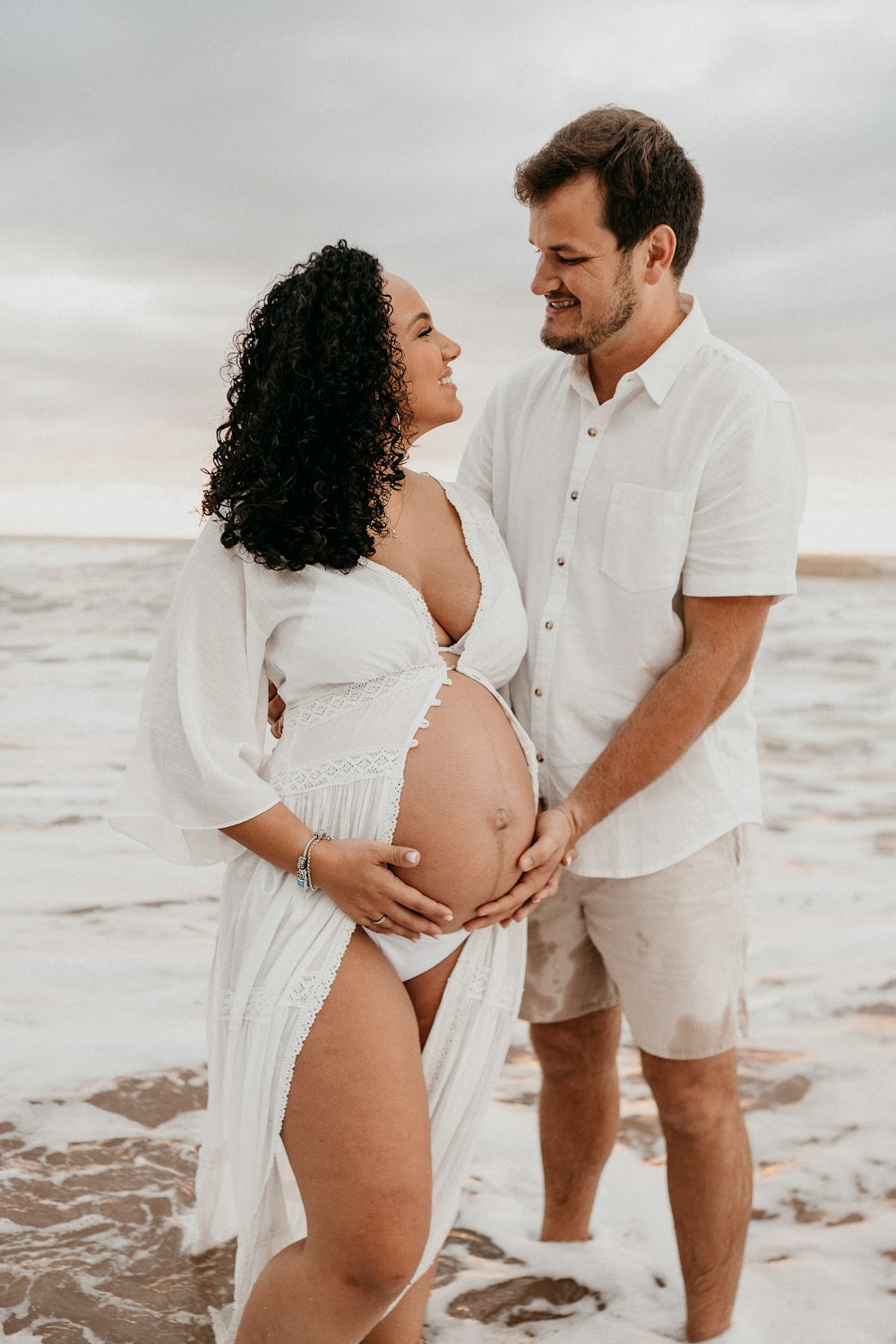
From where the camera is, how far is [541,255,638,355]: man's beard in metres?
2.30

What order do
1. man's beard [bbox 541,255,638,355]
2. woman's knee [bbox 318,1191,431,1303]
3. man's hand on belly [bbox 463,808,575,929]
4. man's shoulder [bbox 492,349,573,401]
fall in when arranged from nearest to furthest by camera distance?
woman's knee [bbox 318,1191,431,1303], man's hand on belly [bbox 463,808,575,929], man's beard [bbox 541,255,638,355], man's shoulder [bbox 492,349,573,401]

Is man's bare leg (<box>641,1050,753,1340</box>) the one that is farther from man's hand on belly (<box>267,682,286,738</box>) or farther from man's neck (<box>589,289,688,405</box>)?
man's neck (<box>589,289,688,405</box>)

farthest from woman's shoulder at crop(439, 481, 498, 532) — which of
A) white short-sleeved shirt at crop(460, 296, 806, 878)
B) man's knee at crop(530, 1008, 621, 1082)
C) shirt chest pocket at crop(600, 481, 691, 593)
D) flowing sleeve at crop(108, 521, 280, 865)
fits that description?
man's knee at crop(530, 1008, 621, 1082)

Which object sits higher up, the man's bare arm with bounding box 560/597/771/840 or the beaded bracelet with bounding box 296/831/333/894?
the man's bare arm with bounding box 560/597/771/840

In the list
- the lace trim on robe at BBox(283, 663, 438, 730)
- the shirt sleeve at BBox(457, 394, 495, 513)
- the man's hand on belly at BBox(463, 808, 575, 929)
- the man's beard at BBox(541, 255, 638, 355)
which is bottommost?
the man's hand on belly at BBox(463, 808, 575, 929)

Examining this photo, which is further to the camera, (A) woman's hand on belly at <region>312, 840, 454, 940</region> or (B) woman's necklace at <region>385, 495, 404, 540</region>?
(B) woman's necklace at <region>385, 495, 404, 540</region>

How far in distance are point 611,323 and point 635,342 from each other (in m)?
0.07

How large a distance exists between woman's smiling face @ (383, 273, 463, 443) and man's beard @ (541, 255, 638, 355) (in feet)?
0.83

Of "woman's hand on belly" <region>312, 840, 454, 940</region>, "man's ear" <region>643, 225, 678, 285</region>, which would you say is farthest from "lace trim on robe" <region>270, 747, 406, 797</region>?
"man's ear" <region>643, 225, 678, 285</region>

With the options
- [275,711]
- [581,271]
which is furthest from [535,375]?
[275,711]

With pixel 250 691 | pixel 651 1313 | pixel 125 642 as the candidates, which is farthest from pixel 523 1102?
pixel 125 642

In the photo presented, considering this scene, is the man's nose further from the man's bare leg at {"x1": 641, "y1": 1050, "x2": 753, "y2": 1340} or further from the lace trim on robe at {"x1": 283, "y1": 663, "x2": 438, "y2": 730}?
the man's bare leg at {"x1": 641, "y1": 1050, "x2": 753, "y2": 1340}

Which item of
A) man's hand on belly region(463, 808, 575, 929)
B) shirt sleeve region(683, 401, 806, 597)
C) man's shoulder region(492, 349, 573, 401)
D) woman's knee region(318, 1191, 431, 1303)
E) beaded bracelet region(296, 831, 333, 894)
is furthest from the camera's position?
man's shoulder region(492, 349, 573, 401)

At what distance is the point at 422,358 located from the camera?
2131mm
